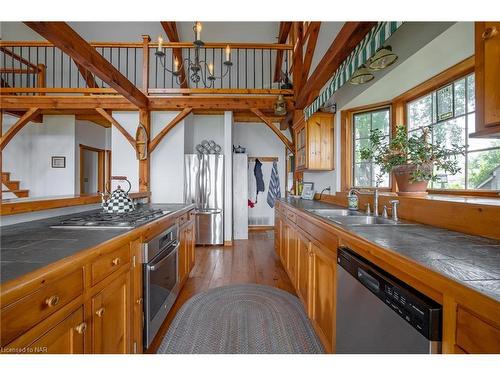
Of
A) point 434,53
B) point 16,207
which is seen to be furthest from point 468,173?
point 16,207

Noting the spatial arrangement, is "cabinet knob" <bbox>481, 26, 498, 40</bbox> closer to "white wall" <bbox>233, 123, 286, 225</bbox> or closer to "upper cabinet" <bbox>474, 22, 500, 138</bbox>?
"upper cabinet" <bbox>474, 22, 500, 138</bbox>

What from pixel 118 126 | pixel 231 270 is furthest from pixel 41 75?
pixel 231 270

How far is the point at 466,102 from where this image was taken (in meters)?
1.94

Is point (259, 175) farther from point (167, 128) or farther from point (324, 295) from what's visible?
point (324, 295)

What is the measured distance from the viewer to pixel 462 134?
196 cm

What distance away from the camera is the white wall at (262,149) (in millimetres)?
5785

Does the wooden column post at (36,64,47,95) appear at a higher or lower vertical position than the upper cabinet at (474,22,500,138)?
higher

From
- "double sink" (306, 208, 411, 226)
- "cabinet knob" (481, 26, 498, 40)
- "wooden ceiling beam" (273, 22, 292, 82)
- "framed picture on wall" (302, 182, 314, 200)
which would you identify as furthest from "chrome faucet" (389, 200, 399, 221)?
"wooden ceiling beam" (273, 22, 292, 82)

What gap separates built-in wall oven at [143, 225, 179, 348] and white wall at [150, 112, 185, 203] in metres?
2.33

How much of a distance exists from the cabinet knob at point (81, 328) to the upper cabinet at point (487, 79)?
1764 millimetres

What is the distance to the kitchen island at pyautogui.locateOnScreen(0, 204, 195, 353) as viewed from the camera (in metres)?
0.66
